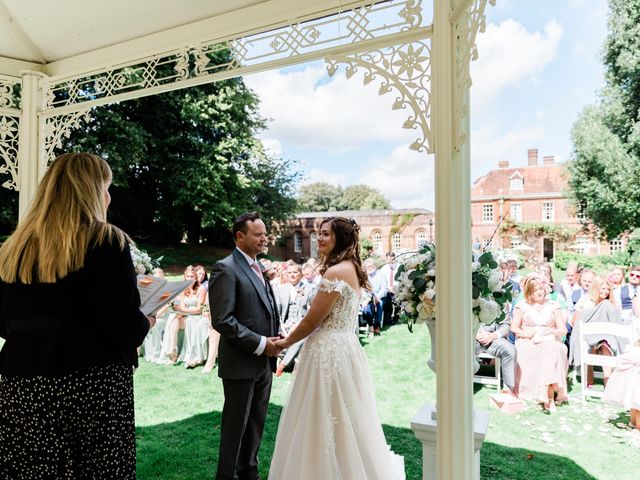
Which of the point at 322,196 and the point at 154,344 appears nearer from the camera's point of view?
the point at 154,344

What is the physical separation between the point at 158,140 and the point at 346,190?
137ft

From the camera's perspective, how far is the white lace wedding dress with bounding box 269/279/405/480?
310cm

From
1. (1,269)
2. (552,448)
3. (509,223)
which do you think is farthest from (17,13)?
(509,223)

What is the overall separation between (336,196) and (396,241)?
31.2 m

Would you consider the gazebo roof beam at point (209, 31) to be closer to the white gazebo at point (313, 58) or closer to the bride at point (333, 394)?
the white gazebo at point (313, 58)

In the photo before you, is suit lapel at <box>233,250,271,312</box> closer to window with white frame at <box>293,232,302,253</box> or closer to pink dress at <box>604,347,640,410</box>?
pink dress at <box>604,347,640,410</box>

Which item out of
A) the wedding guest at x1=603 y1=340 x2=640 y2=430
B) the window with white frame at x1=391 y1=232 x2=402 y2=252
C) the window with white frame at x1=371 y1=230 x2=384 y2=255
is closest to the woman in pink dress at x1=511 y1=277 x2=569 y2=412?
the wedding guest at x1=603 y1=340 x2=640 y2=430

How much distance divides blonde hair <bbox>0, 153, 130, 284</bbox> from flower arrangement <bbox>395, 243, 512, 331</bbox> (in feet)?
6.39

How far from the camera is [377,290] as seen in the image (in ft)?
34.1

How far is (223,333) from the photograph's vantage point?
324cm

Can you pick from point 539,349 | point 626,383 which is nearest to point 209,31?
point 539,349

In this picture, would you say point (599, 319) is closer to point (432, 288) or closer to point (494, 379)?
point (494, 379)

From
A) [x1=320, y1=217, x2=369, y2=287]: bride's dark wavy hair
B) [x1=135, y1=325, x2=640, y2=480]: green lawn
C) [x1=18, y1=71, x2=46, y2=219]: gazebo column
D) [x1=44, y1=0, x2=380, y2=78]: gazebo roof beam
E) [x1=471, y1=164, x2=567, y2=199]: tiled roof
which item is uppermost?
[x1=471, y1=164, x2=567, y2=199]: tiled roof

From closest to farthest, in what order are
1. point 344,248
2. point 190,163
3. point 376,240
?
point 344,248
point 190,163
point 376,240
